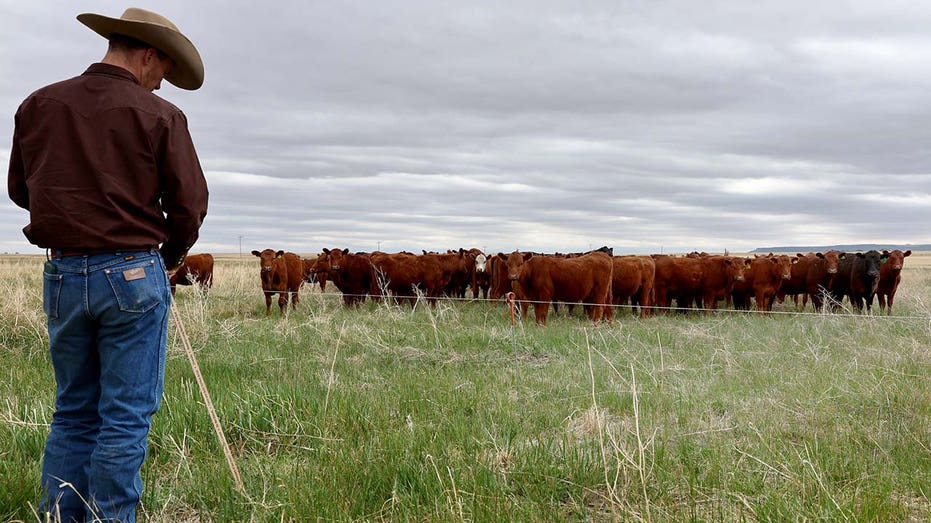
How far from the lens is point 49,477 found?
3295 millimetres

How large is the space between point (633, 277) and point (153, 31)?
591 inches

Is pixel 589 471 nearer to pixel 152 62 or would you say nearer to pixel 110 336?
pixel 110 336

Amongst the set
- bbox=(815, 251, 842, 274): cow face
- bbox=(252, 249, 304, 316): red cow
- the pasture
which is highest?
bbox=(815, 251, 842, 274): cow face

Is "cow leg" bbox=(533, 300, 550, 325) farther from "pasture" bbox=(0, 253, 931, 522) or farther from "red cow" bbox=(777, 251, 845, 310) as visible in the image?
"red cow" bbox=(777, 251, 845, 310)

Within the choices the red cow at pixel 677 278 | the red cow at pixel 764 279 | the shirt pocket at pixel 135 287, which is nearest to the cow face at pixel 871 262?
the red cow at pixel 764 279

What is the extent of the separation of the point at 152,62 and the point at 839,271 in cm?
2043

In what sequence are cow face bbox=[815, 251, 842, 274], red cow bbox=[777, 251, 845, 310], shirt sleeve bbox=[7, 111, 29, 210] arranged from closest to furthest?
1. shirt sleeve bbox=[7, 111, 29, 210]
2. cow face bbox=[815, 251, 842, 274]
3. red cow bbox=[777, 251, 845, 310]

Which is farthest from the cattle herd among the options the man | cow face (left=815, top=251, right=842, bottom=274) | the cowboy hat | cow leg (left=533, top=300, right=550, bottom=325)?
the man

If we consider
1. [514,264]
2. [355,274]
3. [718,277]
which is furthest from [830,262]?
[355,274]

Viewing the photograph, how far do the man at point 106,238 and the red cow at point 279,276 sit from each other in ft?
42.7

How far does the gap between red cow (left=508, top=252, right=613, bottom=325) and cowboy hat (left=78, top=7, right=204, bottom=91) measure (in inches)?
465

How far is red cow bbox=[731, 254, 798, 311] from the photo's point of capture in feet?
59.9

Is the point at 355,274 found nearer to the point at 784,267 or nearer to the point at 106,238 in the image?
the point at 784,267

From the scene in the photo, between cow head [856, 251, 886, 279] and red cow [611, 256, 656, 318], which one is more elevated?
cow head [856, 251, 886, 279]
